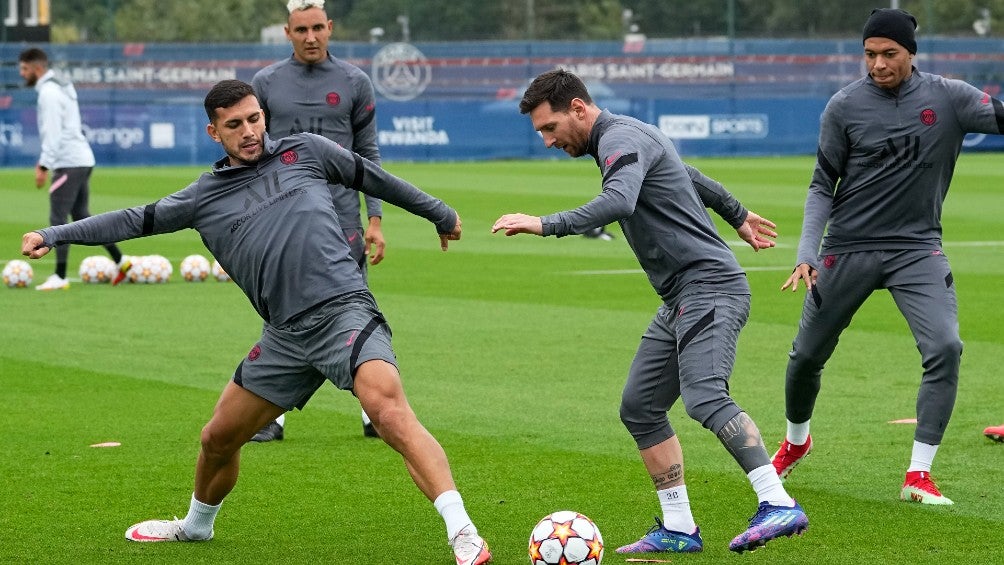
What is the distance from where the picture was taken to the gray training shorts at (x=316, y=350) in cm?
674

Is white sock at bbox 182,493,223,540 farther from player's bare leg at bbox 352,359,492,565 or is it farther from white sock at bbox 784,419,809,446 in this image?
white sock at bbox 784,419,809,446

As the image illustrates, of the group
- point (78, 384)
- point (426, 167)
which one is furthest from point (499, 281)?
point (426, 167)

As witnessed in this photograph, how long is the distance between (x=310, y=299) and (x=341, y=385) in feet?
1.24

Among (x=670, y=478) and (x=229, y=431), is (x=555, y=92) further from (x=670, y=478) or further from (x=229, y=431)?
(x=229, y=431)

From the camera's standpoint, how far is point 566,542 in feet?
21.4

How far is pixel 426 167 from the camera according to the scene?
40375 mm

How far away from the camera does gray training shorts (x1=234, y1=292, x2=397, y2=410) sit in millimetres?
6738

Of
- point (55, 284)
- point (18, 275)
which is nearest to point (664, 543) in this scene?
point (55, 284)

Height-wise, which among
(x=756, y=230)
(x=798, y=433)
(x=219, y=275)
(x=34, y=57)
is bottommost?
(x=219, y=275)

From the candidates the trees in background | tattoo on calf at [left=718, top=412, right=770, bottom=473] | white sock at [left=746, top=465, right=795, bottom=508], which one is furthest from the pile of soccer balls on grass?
the trees in background

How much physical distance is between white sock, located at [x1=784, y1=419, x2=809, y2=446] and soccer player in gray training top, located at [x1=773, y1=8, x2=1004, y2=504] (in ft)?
0.98

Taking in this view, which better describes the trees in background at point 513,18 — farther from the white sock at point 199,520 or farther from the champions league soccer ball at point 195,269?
the white sock at point 199,520

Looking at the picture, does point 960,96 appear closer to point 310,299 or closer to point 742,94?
point 310,299

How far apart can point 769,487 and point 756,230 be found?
1.49m
